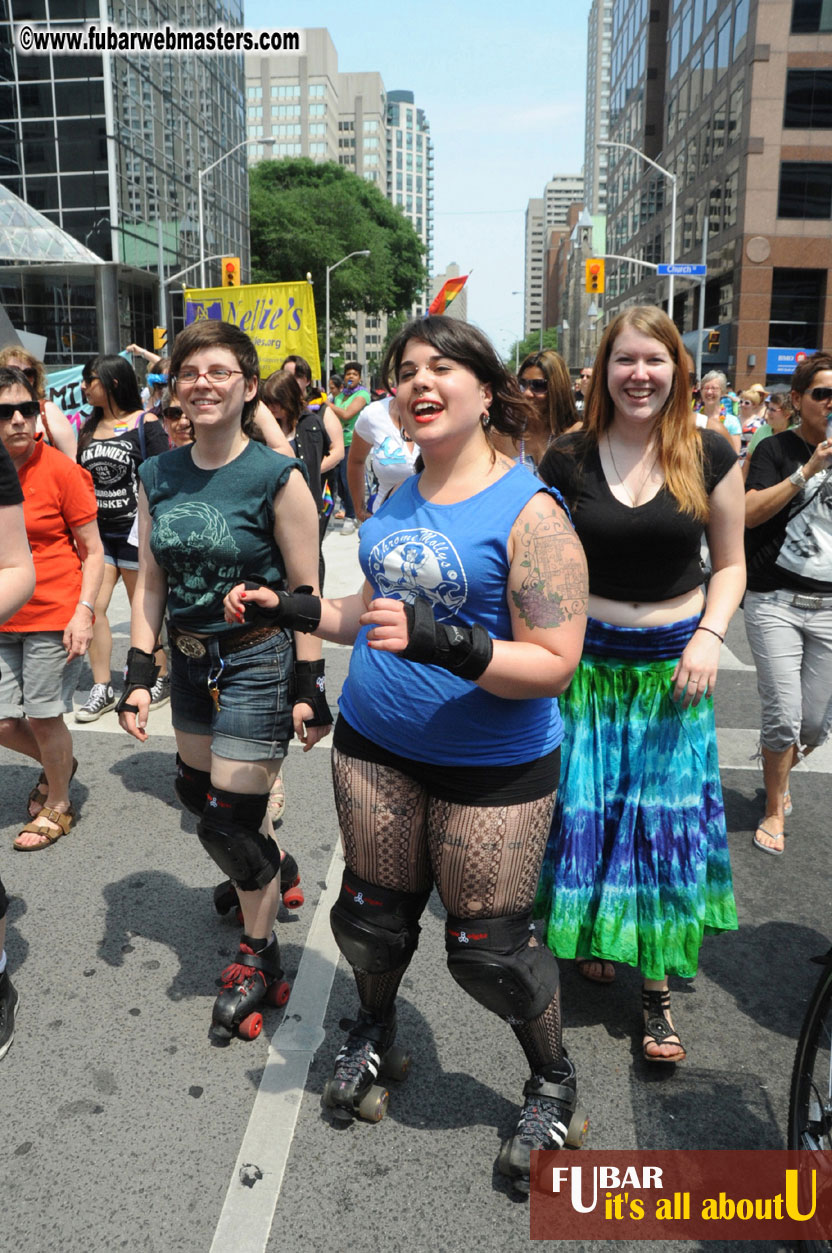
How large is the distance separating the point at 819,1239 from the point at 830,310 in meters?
47.6

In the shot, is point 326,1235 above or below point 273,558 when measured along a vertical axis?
below

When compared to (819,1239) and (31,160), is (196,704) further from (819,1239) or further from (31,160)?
(31,160)

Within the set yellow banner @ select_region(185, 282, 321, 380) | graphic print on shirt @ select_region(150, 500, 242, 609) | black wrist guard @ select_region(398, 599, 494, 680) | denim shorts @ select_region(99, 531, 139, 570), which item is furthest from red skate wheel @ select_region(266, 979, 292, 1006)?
yellow banner @ select_region(185, 282, 321, 380)

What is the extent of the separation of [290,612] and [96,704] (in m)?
4.00

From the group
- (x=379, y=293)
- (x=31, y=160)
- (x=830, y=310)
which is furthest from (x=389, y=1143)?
(x=379, y=293)

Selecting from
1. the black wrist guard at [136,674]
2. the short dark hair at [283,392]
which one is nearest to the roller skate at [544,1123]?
the black wrist guard at [136,674]

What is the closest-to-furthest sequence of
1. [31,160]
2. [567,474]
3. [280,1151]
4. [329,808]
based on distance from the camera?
1. [280,1151]
2. [567,474]
3. [329,808]
4. [31,160]

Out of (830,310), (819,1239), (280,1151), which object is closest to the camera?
(819,1239)

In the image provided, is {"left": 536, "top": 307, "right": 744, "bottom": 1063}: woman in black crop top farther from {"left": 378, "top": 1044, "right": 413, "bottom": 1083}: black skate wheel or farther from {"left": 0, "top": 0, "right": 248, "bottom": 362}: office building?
{"left": 0, "top": 0, "right": 248, "bottom": 362}: office building

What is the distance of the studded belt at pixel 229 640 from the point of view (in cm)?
297

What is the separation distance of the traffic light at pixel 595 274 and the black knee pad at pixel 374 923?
28.2m

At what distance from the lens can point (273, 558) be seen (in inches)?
119

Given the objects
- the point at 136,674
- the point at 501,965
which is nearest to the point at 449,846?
the point at 501,965

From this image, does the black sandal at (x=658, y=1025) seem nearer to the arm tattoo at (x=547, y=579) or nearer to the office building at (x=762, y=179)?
the arm tattoo at (x=547, y=579)
